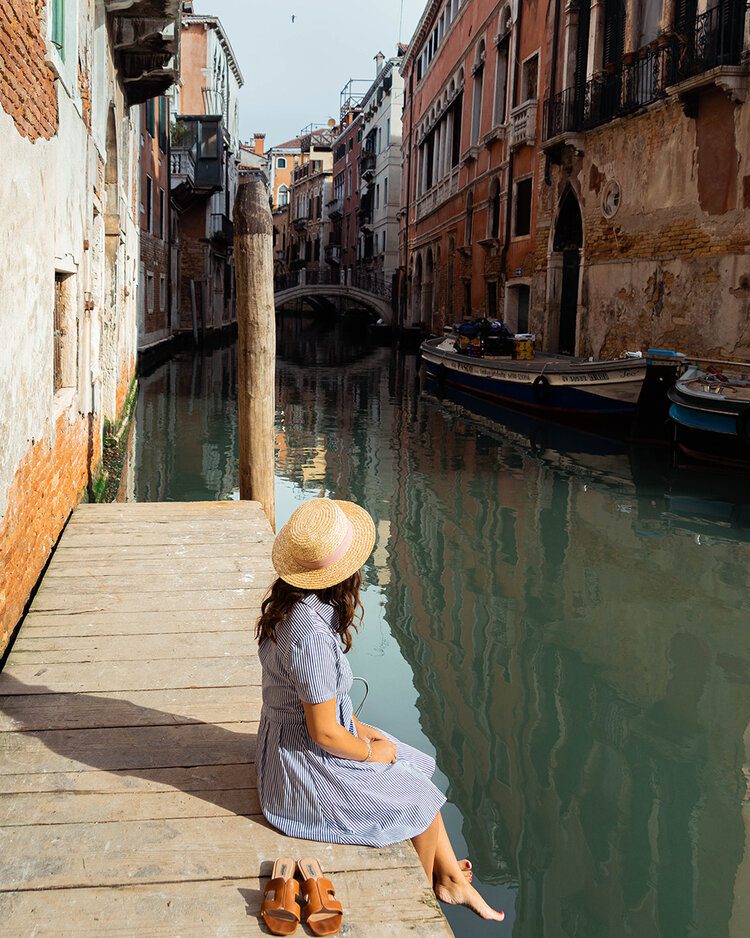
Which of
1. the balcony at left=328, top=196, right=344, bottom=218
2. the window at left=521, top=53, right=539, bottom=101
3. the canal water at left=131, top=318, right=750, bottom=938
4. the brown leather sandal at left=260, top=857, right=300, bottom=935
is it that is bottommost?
the canal water at left=131, top=318, right=750, bottom=938

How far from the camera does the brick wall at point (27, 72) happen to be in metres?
3.53

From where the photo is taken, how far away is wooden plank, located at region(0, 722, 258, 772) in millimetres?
2662

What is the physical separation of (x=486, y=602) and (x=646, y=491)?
361 cm

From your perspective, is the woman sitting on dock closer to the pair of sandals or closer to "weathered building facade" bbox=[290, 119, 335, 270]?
the pair of sandals

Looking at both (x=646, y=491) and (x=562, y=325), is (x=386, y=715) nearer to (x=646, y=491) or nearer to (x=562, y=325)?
(x=646, y=491)

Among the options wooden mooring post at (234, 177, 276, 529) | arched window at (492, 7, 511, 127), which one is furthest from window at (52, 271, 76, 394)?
arched window at (492, 7, 511, 127)

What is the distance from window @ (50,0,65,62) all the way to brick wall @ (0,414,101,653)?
6.37 ft

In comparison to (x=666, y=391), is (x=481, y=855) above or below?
below

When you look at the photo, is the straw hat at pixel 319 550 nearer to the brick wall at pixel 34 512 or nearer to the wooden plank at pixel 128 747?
the wooden plank at pixel 128 747

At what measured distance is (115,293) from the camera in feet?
32.4

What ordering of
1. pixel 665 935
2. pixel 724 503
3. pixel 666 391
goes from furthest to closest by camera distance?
pixel 666 391, pixel 724 503, pixel 665 935

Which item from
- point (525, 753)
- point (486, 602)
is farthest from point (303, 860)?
point (486, 602)

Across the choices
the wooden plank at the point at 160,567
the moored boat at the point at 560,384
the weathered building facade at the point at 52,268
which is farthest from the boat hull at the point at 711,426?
the wooden plank at the point at 160,567

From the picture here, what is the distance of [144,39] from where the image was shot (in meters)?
9.55
